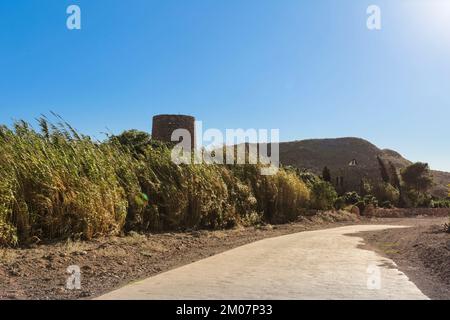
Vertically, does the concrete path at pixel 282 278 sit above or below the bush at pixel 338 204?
below

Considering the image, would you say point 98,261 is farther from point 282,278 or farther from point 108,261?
point 282,278

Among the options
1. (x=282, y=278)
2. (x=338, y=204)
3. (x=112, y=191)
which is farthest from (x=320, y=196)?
(x=282, y=278)

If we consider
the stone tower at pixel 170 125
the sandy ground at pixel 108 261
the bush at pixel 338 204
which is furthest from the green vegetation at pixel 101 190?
the stone tower at pixel 170 125

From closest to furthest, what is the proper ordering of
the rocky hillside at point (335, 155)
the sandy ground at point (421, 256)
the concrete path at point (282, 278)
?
the concrete path at point (282, 278), the sandy ground at point (421, 256), the rocky hillside at point (335, 155)

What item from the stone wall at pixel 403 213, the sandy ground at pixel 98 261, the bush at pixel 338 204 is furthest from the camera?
the stone wall at pixel 403 213

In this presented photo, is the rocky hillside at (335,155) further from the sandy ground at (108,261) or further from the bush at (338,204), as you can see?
the sandy ground at (108,261)

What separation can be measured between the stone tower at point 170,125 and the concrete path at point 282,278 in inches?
831

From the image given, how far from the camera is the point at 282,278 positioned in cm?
689

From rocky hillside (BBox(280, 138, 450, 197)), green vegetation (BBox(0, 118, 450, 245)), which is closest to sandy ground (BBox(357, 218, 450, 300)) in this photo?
green vegetation (BBox(0, 118, 450, 245))

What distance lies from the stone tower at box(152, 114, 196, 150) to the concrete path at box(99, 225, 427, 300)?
21.1 m

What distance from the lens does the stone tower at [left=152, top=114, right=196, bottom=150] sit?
30672mm

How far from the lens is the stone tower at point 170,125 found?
30.7 m

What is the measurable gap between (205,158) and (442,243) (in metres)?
7.67
